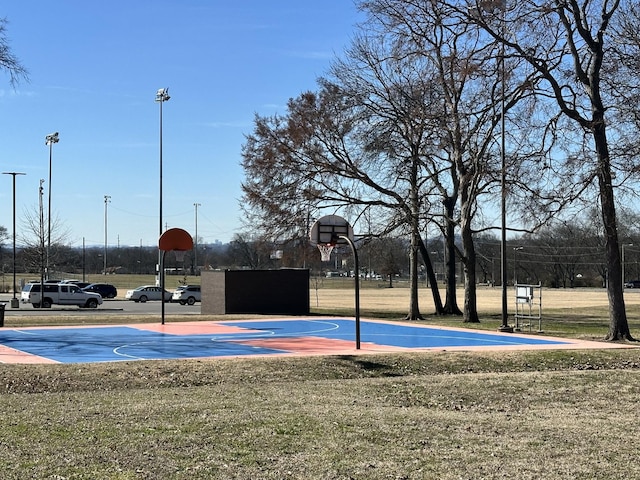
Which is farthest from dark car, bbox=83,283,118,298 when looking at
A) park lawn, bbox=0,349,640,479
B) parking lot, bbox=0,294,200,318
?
park lawn, bbox=0,349,640,479

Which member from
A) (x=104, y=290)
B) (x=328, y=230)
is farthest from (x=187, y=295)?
(x=328, y=230)

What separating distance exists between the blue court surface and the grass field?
3297 millimetres

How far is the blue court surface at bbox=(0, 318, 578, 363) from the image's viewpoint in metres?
18.7

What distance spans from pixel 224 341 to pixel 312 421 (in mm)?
13467

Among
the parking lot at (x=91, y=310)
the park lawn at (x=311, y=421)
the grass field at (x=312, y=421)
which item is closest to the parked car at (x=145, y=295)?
the parking lot at (x=91, y=310)

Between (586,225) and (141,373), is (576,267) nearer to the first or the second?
(586,225)

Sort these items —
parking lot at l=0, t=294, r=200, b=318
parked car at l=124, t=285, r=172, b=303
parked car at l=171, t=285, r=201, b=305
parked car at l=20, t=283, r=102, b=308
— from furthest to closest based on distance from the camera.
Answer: parked car at l=124, t=285, r=172, b=303, parked car at l=171, t=285, r=201, b=305, parked car at l=20, t=283, r=102, b=308, parking lot at l=0, t=294, r=200, b=318

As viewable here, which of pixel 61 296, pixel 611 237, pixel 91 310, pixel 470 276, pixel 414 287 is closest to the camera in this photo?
pixel 611 237

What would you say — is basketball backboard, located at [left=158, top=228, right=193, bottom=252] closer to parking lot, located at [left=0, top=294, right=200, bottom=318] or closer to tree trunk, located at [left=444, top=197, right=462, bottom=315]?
parking lot, located at [left=0, top=294, right=200, bottom=318]

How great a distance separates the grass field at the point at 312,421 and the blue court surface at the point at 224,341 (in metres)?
3.30

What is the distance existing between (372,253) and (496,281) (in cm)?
9565

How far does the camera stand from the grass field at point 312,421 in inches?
280

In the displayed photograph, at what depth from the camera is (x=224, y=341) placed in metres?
22.6

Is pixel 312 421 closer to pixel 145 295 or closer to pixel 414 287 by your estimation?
pixel 414 287
